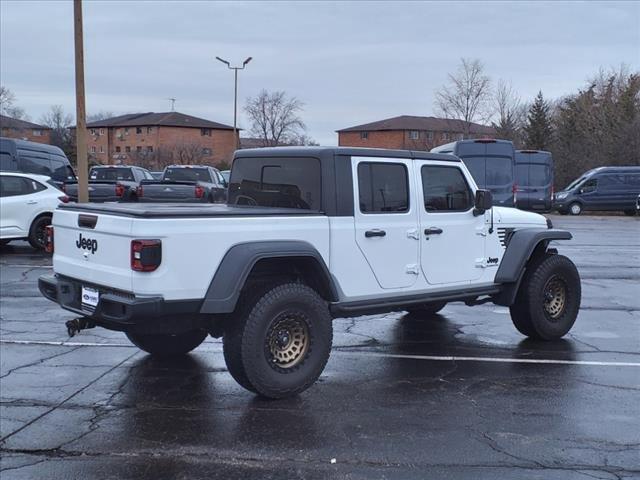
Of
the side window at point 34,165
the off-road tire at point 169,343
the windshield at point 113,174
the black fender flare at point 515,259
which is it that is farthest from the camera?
the windshield at point 113,174

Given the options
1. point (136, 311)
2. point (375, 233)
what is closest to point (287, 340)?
point (375, 233)

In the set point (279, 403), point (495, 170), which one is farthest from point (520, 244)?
point (495, 170)

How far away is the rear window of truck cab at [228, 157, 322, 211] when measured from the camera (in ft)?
19.9

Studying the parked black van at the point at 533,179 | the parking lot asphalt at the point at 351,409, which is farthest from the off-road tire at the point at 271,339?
the parked black van at the point at 533,179

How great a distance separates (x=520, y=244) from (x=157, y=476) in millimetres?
4506

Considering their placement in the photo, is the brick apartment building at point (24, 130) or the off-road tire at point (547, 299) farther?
the brick apartment building at point (24, 130)

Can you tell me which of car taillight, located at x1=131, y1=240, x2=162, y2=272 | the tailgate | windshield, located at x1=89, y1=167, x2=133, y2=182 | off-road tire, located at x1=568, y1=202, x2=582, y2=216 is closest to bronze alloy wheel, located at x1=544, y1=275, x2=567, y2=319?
car taillight, located at x1=131, y1=240, x2=162, y2=272

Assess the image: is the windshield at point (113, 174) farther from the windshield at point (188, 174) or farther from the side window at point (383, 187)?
the side window at point (383, 187)

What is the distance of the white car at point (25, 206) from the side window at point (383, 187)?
35.3ft

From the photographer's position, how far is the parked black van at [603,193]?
31.6m

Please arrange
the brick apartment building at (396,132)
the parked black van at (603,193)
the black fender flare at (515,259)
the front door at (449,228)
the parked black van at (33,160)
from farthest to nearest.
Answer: the brick apartment building at (396,132)
the parked black van at (603,193)
the parked black van at (33,160)
the black fender flare at (515,259)
the front door at (449,228)

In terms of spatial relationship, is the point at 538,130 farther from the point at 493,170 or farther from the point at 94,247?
the point at 94,247

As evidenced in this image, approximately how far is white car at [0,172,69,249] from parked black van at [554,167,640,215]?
2372 cm

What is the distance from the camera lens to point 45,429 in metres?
4.95
